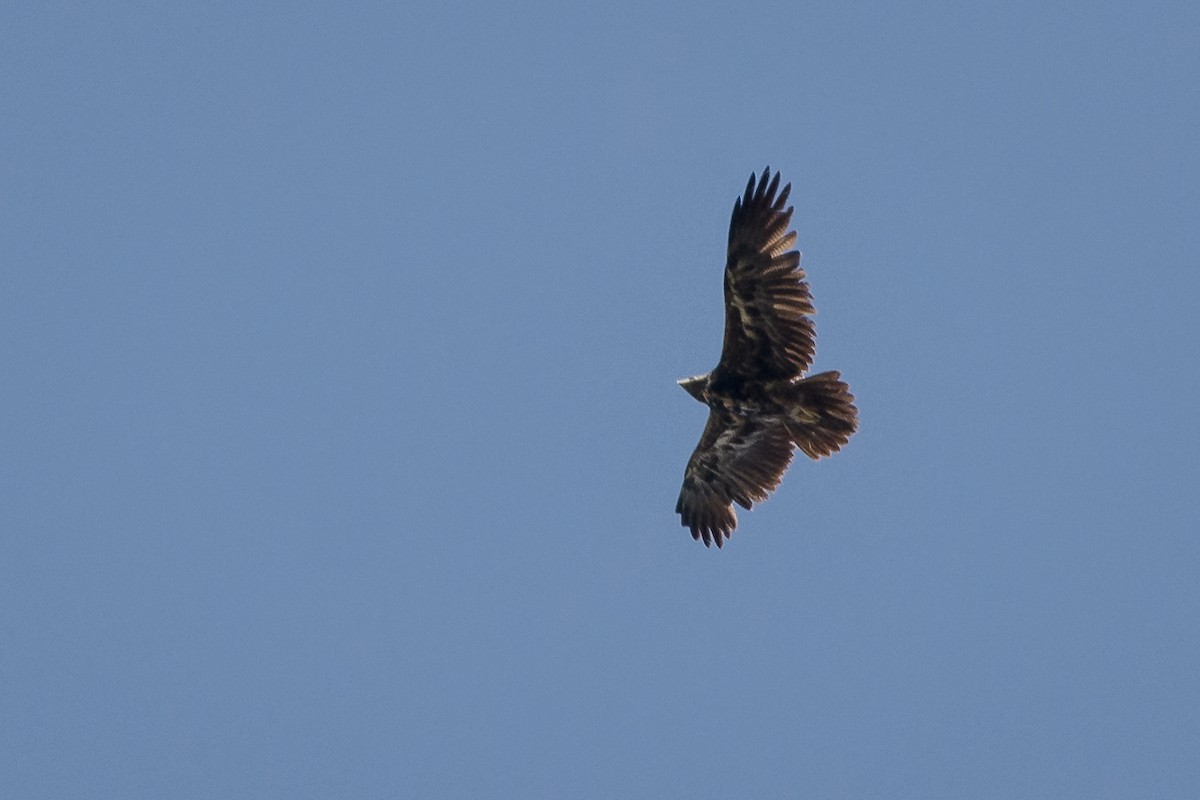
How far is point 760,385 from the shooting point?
19156 millimetres

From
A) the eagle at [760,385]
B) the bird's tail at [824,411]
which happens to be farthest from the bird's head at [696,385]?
the bird's tail at [824,411]

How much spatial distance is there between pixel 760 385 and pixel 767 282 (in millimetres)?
1298

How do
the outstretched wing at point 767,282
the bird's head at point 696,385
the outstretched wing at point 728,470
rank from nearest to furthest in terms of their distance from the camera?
the outstretched wing at point 767,282 → the bird's head at point 696,385 → the outstretched wing at point 728,470

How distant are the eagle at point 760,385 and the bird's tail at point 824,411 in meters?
0.01

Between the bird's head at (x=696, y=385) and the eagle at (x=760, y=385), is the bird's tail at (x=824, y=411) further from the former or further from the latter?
the bird's head at (x=696, y=385)

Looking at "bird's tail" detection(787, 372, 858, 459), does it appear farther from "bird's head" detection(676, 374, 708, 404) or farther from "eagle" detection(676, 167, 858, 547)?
"bird's head" detection(676, 374, 708, 404)

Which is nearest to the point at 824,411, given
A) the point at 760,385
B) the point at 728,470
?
the point at 760,385

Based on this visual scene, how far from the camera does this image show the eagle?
18422mm

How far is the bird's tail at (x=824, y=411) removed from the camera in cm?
Result: 1898

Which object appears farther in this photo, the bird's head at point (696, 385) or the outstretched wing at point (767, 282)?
the bird's head at point (696, 385)

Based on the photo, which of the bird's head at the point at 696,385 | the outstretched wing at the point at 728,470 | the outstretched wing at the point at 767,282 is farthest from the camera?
the outstretched wing at the point at 728,470

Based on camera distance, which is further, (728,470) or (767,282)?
(728,470)

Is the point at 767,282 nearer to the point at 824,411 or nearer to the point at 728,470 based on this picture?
the point at 824,411

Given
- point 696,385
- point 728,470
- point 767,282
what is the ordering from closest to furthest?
point 767,282 → point 696,385 → point 728,470
